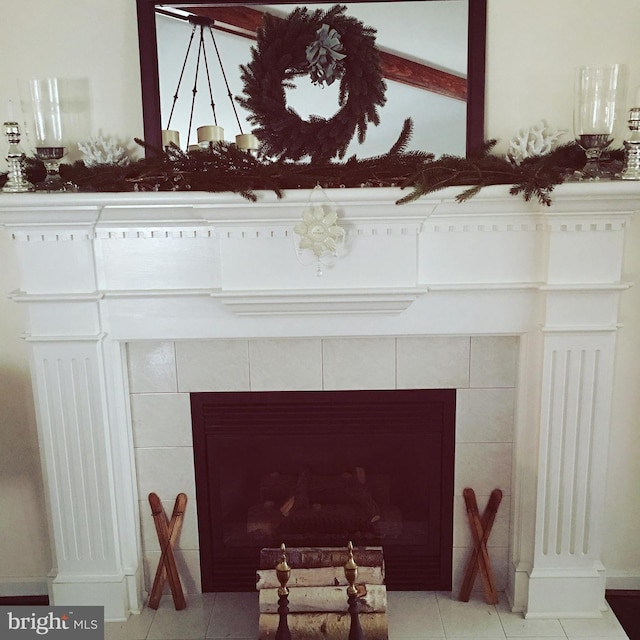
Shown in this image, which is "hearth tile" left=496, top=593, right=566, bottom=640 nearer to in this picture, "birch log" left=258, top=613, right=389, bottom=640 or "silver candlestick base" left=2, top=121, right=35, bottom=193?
"birch log" left=258, top=613, right=389, bottom=640

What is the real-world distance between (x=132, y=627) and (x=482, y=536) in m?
1.17

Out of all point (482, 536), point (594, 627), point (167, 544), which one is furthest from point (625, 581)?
point (167, 544)

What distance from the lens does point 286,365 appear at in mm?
2156

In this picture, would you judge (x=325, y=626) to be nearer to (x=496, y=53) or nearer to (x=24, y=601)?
(x=24, y=601)

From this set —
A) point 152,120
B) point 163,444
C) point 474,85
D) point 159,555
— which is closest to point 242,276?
point 152,120

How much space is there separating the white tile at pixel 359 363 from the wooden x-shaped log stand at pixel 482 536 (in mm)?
487

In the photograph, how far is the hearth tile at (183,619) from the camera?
2.15 meters

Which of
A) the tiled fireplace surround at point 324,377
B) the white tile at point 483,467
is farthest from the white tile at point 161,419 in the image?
the white tile at point 483,467

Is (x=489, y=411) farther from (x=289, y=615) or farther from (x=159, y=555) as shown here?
(x=159, y=555)

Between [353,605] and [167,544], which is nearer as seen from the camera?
[353,605]

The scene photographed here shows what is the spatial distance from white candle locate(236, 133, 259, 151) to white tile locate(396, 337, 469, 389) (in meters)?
0.74

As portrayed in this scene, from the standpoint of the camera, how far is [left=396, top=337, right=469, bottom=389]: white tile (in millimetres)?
2139

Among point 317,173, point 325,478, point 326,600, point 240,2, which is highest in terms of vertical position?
point 240,2

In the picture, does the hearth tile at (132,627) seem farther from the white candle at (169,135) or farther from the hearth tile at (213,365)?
the white candle at (169,135)
